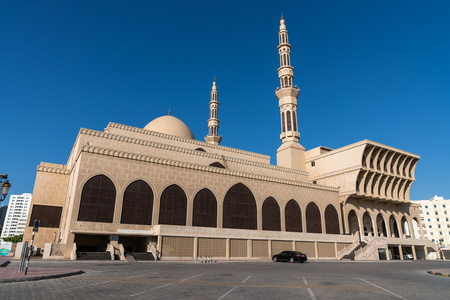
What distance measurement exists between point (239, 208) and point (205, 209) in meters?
4.48

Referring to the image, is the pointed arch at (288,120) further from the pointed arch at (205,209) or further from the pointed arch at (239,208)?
the pointed arch at (205,209)

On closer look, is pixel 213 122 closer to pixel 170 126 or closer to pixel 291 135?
pixel 170 126

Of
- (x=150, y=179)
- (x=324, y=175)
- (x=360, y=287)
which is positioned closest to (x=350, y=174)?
(x=324, y=175)

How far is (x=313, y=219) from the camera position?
132ft

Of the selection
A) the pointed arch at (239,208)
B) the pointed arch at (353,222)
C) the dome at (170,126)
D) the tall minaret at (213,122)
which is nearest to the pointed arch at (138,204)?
the pointed arch at (239,208)

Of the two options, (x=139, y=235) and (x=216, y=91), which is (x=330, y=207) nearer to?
(x=139, y=235)

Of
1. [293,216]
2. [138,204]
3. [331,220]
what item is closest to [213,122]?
[293,216]

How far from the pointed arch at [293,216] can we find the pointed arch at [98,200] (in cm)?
2129

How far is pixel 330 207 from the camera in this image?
42562 millimetres

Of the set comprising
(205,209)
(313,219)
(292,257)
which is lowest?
(292,257)

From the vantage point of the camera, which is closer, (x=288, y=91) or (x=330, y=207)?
(x=330, y=207)

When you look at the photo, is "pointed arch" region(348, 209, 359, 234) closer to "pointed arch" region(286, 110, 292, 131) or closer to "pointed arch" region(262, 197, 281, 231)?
"pointed arch" region(262, 197, 281, 231)

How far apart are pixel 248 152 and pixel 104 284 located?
40.9 m

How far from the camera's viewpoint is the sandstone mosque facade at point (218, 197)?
27.6 m
